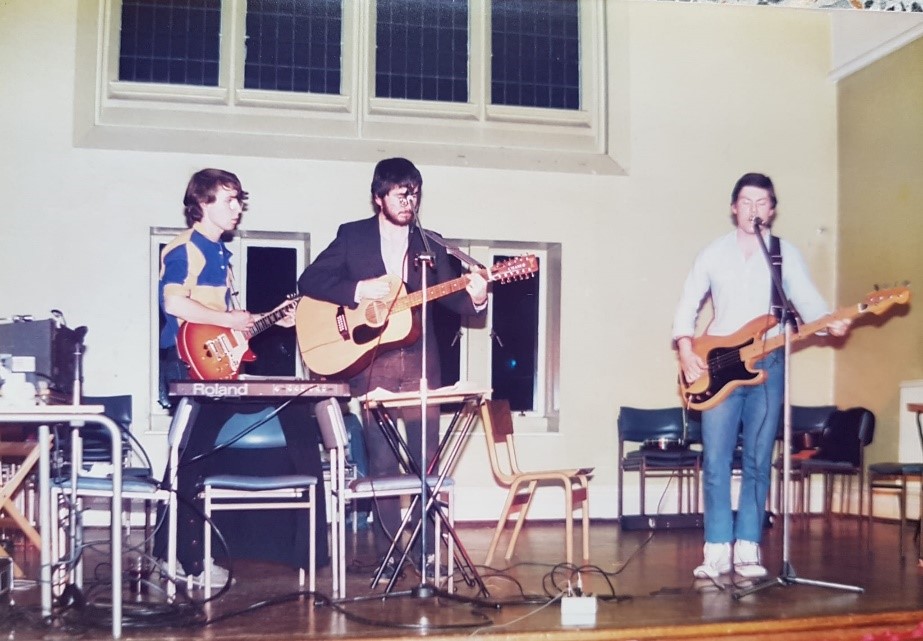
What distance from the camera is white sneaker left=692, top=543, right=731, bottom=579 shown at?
13.6ft

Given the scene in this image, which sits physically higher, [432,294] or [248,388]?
[432,294]

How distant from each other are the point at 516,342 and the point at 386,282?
86.7 inches

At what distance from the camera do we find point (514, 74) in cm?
592

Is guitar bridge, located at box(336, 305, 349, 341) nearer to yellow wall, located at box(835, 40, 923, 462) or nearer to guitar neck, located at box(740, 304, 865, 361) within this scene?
guitar neck, located at box(740, 304, 865, 361)

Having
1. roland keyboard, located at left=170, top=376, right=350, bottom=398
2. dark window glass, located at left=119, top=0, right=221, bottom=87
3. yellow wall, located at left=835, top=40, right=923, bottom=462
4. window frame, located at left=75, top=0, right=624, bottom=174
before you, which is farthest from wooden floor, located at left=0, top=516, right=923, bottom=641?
dark window glass, located at left=119, top=0, right=221, bottom=87

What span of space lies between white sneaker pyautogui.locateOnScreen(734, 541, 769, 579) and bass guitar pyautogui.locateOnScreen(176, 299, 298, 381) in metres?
2.34

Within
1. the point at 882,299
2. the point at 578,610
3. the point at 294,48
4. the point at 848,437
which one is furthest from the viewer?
the point at 848,437

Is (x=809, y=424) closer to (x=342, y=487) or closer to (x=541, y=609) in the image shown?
(x=541, y=609)

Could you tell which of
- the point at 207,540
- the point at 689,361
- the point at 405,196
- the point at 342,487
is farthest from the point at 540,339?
the point at 207,540

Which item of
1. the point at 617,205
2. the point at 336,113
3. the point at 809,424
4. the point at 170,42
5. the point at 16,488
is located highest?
the point at 170,42

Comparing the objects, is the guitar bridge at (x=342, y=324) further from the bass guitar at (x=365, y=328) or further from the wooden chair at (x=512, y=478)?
the wooden chair at (x=512, y=478)

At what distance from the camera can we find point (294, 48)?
5.57m

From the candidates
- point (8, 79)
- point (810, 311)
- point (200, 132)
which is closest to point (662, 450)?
Answer: point (810, 311)

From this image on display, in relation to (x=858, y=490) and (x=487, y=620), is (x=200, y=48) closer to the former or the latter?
(x=487, y=620)
